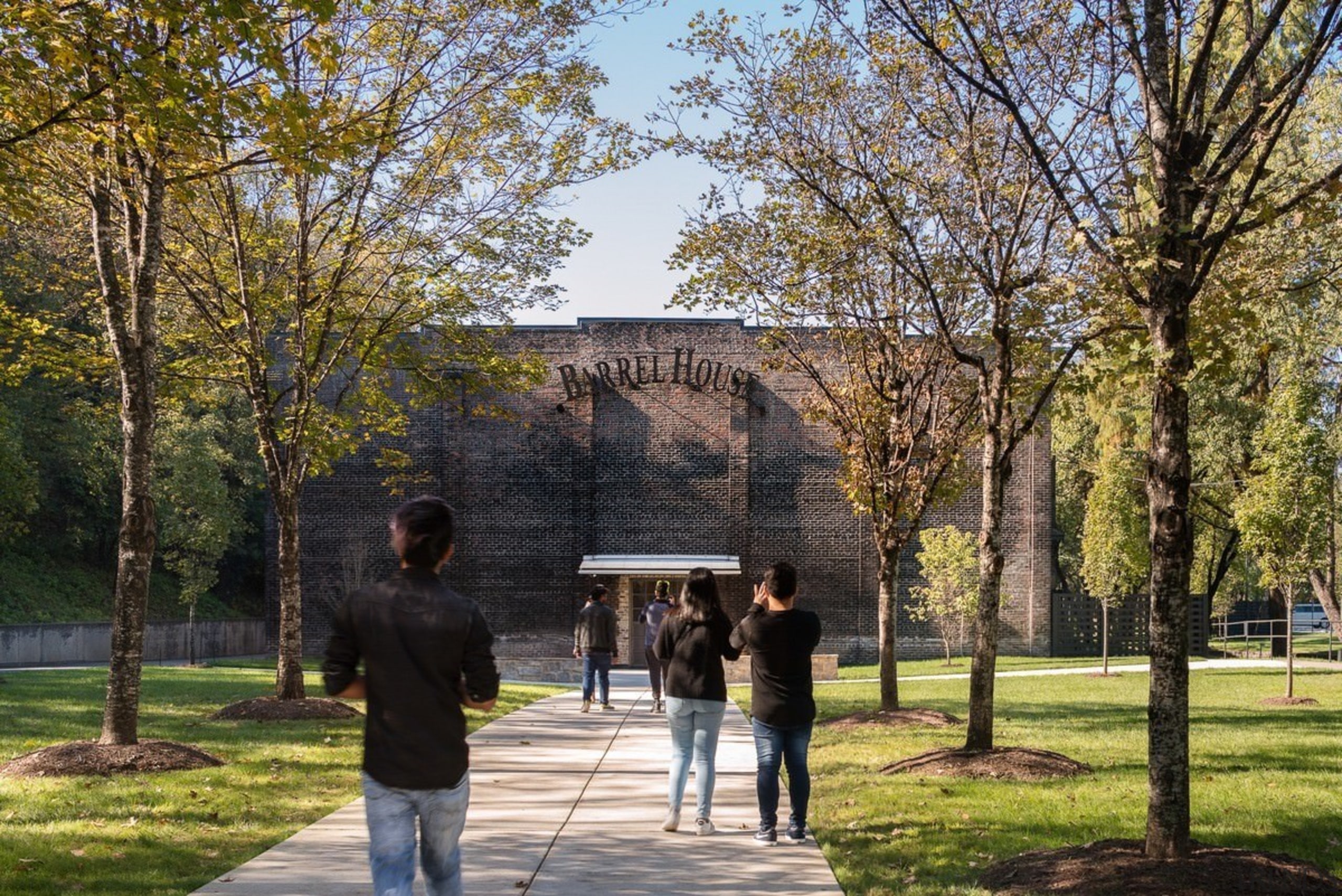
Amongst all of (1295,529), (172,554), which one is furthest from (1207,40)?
(172,554)

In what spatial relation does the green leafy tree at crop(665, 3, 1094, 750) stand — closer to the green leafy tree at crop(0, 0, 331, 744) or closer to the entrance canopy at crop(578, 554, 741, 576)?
the green leafy tree at crop(0, 0, 331, 744)

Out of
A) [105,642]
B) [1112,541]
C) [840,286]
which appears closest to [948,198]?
[840,286]

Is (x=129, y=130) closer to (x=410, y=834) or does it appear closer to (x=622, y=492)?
(x=410, y=834)

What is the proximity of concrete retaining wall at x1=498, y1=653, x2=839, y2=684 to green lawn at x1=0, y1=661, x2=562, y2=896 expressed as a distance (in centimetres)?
1426

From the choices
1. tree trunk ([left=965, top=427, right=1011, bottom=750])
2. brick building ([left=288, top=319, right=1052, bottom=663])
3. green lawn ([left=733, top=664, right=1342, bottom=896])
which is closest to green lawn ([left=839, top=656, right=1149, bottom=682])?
brick building ([left=288, top=319, right=1052, bottom=663])

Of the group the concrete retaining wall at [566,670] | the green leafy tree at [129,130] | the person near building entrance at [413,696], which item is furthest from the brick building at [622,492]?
the person near building entrance at [413,696]

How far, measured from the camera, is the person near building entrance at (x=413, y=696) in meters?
5.20

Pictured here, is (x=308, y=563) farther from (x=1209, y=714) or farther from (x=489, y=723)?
(x=1209, y=714)

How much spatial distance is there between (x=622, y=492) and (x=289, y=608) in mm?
22694

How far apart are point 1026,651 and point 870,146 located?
29932mm

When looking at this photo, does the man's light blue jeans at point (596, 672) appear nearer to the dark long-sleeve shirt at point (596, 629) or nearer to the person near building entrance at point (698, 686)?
the dark long-sleeve shirt at point (596, 629)

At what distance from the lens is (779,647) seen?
9078mm

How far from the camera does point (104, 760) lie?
12062 mm

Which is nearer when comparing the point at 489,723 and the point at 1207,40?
the point at 1207,40
